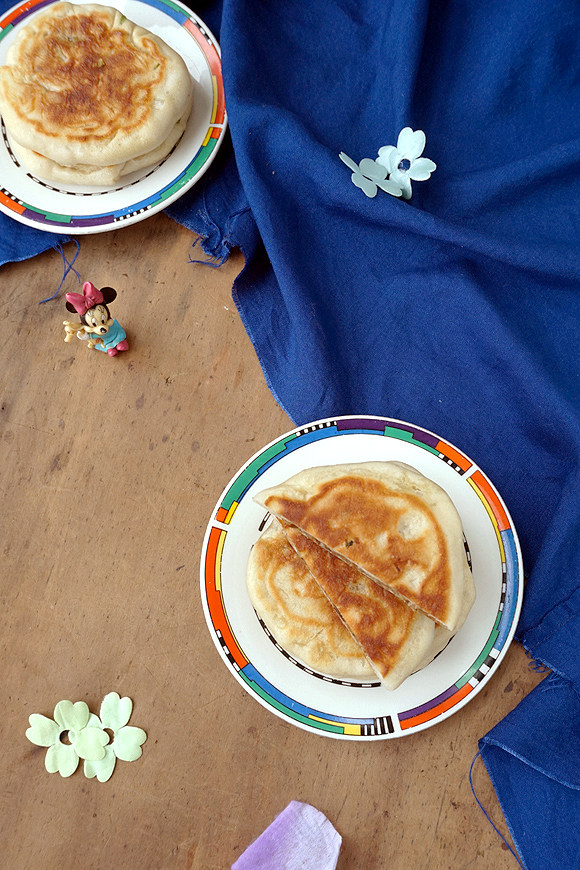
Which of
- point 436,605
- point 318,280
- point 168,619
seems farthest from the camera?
point 318,280

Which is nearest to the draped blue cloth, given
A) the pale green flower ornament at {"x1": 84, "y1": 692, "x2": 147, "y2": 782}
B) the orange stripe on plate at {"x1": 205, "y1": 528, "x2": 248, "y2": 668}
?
the orange stripe on plate at {"x1": 205, "y1": 528, "x2": 248, "y2": 668}

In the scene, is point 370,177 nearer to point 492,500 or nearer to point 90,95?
point 90,95

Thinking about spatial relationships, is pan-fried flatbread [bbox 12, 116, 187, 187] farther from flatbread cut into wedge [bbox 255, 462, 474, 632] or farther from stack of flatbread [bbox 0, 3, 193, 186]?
flatbread cut into wedge [bbox 255, 462, 474, 632]

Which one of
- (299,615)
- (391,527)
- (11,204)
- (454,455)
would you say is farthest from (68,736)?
(11,204)

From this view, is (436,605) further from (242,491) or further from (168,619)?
(168,619)

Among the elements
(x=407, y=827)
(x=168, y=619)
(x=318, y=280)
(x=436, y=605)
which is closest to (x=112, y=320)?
(x=318, y=280)

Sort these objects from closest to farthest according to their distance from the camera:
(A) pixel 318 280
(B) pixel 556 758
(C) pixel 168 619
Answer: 1. (B) pixel 556 758
2. (C) pixel 168 619
3. (A) pixel 318 280
